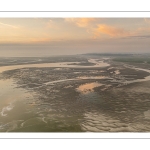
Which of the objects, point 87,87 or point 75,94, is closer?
point 75,94

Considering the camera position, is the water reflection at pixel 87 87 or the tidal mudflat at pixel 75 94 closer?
the tidal mudflat at pixel 75 94

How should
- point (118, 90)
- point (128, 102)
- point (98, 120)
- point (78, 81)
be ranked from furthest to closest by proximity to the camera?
1. point (78, 81)
2. point (118, 90)
3. point (128, 102)
4. point (98, 120)

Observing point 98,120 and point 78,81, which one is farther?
point 78,81

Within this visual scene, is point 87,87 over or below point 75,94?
over

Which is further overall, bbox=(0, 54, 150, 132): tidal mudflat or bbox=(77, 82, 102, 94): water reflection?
bbox=(77, 82, 102, 94): water reflection
